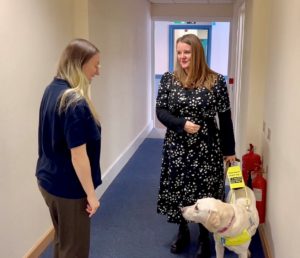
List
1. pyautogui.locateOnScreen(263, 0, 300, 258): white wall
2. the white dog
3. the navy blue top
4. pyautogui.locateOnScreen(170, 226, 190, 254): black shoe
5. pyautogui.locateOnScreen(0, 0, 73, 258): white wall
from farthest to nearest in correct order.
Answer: pyautogui.locateOnScreen(170, 226, 190, 254): black shoe, pyautogui.locateOnScreen(0, 0, 73, 258): white wall, the white dog, pyautogui.locateOnScreen(263, 0, 300, 258): white wall, the navy blue top

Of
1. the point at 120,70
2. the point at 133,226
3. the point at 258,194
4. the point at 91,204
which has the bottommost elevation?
the point at 133,226

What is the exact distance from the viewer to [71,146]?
4.88 ft

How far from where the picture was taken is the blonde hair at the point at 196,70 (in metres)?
2.22

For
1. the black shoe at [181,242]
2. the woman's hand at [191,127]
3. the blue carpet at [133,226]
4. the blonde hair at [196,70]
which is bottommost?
the blue carpet at [133,226]

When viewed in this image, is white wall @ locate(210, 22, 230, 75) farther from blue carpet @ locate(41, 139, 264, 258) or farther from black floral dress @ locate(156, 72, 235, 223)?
black floral dress @ locate(156, 72, 235, 223)

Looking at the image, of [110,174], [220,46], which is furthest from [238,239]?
[220,46]

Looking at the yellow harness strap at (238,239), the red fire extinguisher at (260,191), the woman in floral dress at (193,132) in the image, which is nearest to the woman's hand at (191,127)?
the woman in floral dress at (193,132)

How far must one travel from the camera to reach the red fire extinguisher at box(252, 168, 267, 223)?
8.65ft

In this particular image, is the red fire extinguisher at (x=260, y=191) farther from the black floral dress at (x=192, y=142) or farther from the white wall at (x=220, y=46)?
the white wall at (x=220, y=46)

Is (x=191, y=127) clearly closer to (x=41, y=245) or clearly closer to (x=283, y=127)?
(x=283, y=127)

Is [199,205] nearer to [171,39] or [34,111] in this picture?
[34,111]

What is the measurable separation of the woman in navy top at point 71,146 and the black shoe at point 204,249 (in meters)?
1.00

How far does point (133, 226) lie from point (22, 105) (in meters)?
1.31

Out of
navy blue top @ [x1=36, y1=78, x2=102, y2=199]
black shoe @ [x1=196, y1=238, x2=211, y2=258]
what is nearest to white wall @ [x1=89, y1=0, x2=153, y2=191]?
black shoe @ [x1=196, y1=238, x2=211, y2=258]
